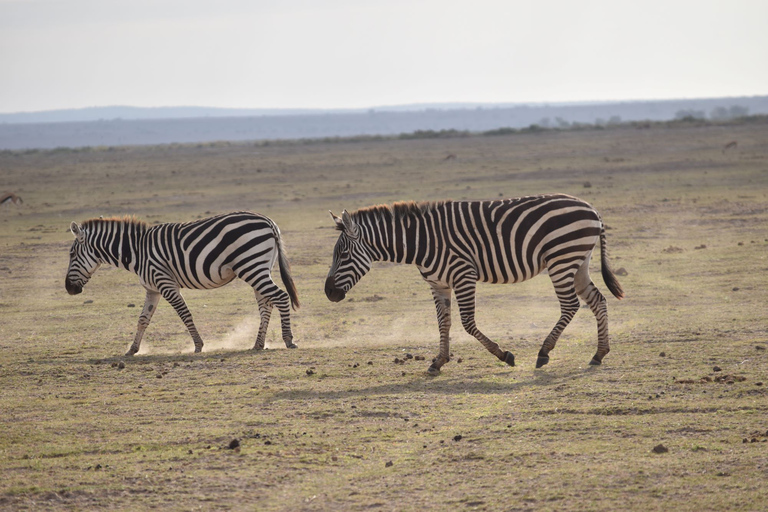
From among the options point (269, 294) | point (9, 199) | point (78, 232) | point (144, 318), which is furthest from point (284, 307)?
point (9, 199)

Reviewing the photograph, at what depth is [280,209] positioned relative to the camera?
2570cm

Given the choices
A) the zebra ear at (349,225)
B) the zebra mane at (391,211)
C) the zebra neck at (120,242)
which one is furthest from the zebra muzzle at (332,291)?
the zebra neck at (120,242)

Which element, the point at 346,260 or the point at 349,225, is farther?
the point at 346,260

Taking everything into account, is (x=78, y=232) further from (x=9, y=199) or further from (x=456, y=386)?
(x=9, y=199)

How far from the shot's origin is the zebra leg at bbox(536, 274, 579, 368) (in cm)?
865

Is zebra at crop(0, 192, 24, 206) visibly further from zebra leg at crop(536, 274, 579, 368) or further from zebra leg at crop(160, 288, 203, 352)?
zebra leg at crop(536, 274, 579, 368)

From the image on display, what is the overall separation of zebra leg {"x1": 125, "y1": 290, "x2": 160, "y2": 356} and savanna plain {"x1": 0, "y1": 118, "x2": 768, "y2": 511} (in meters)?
0.13

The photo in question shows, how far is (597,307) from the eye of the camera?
8828 millimetres

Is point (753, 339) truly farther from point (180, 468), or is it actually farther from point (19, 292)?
point (19, 292)

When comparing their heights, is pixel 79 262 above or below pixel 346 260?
below

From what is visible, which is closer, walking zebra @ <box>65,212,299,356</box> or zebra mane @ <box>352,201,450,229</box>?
zebra mane @ <box>352,201,450,229</box>

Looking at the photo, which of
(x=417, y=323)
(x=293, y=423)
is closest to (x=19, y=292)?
(x=417, y=323)

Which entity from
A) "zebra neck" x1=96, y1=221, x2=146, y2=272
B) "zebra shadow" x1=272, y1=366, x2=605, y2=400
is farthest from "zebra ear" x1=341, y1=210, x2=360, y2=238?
"zebra neck" x1=96, y1=221, x2=146, y2=272

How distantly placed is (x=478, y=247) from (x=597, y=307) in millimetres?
1340
